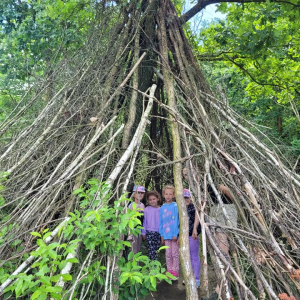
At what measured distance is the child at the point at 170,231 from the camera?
3322mm

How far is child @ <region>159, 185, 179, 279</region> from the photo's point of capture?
3.32m

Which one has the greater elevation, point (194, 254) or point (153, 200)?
point (153, 200)

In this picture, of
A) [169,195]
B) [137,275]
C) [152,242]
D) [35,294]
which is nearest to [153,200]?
[169,195]

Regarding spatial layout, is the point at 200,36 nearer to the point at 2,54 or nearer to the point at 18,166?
the point at 2,54

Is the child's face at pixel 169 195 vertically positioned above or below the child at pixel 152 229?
above

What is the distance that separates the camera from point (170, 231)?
10.9ft

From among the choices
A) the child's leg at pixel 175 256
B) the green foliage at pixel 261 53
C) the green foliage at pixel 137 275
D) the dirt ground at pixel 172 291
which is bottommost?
the dirt ground at pixel 172 291

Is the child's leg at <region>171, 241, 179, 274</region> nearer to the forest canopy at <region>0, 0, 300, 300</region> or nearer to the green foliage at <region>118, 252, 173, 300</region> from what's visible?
the forest canopy at <region>0, 0, 300, 300</region>

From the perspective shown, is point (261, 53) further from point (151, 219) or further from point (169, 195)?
point (151, 219)

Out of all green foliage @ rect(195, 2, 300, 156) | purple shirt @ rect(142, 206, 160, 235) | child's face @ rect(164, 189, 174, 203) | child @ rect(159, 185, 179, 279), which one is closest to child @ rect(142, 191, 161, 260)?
purple shirt @ rect(142, 206, 160, 235)

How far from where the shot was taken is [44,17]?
4.45 meters

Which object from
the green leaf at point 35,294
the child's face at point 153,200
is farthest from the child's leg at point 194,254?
the green leaf at point 35,294

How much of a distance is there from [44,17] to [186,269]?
424 centimetres

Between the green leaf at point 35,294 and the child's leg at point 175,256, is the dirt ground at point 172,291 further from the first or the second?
the green leaf at point 35,294
